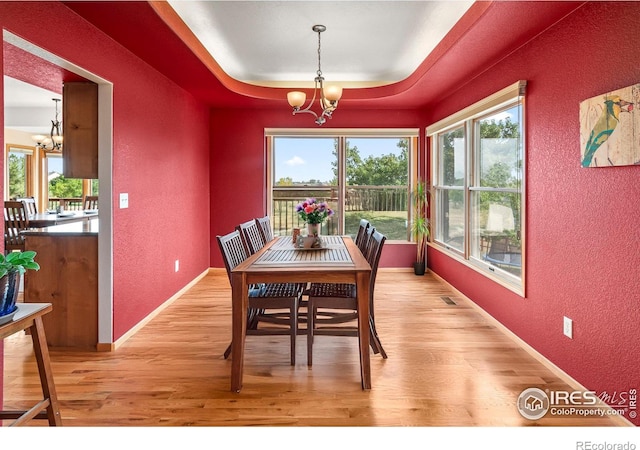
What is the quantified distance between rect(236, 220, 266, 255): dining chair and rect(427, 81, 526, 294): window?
2.15 m

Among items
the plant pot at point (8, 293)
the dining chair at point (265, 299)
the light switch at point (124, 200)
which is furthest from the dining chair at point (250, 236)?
the plant pot at point (8, 293)

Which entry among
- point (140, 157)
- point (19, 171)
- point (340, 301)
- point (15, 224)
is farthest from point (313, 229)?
point (19, 171)

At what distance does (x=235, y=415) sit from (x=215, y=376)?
54 centimetres

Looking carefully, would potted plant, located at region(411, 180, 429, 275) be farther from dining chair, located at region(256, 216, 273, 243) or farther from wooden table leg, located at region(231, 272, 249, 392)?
wooden table leg, located at region(231, 272, 249, 392)

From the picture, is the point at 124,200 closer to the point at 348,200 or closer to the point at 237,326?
the point at 237,326

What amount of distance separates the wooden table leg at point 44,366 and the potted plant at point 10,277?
0.19 m

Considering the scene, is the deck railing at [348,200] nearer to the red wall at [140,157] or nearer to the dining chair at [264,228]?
the red wall at [140,157]

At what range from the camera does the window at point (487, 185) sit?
347 centimetres

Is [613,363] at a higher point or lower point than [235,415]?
higher

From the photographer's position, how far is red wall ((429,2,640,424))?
7.09 ft

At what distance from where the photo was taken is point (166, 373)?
9.15ft

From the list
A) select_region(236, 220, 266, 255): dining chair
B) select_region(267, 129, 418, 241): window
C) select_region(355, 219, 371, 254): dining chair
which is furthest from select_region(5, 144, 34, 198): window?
select_region(355, 219, 371, 254): dining chair
